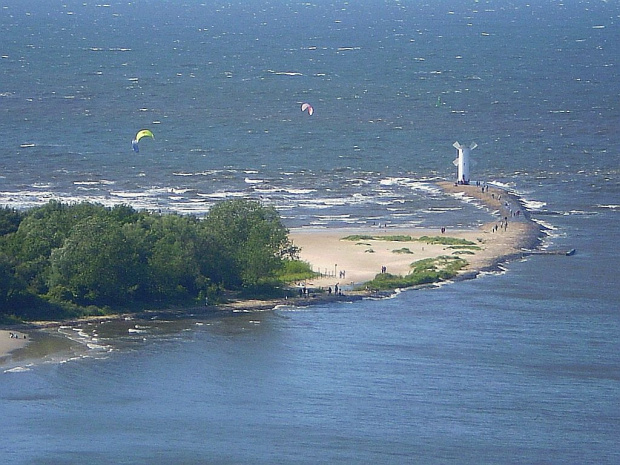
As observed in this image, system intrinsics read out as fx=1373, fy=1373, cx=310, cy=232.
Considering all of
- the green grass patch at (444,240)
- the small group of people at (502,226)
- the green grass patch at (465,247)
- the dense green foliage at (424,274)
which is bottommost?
the dense green foliage at (424,274)

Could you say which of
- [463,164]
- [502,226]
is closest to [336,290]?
[502,226]

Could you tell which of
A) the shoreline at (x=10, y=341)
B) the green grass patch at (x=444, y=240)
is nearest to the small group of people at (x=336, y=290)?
the green grass patch at (x=444, y=240)

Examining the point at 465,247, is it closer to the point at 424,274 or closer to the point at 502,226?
the point at 502,226

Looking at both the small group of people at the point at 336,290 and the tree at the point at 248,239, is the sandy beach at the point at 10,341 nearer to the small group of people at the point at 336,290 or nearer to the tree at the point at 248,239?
the tree at the point at 248,239

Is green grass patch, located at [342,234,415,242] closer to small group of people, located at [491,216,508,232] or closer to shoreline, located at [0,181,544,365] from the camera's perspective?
shoreline, located at [0,181,544,365]

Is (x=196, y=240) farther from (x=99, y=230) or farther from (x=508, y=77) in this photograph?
(x=508, y=77)

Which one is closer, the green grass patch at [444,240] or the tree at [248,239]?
the tree at [248,239]

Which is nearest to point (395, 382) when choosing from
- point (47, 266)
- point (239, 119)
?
point (47, 266)
